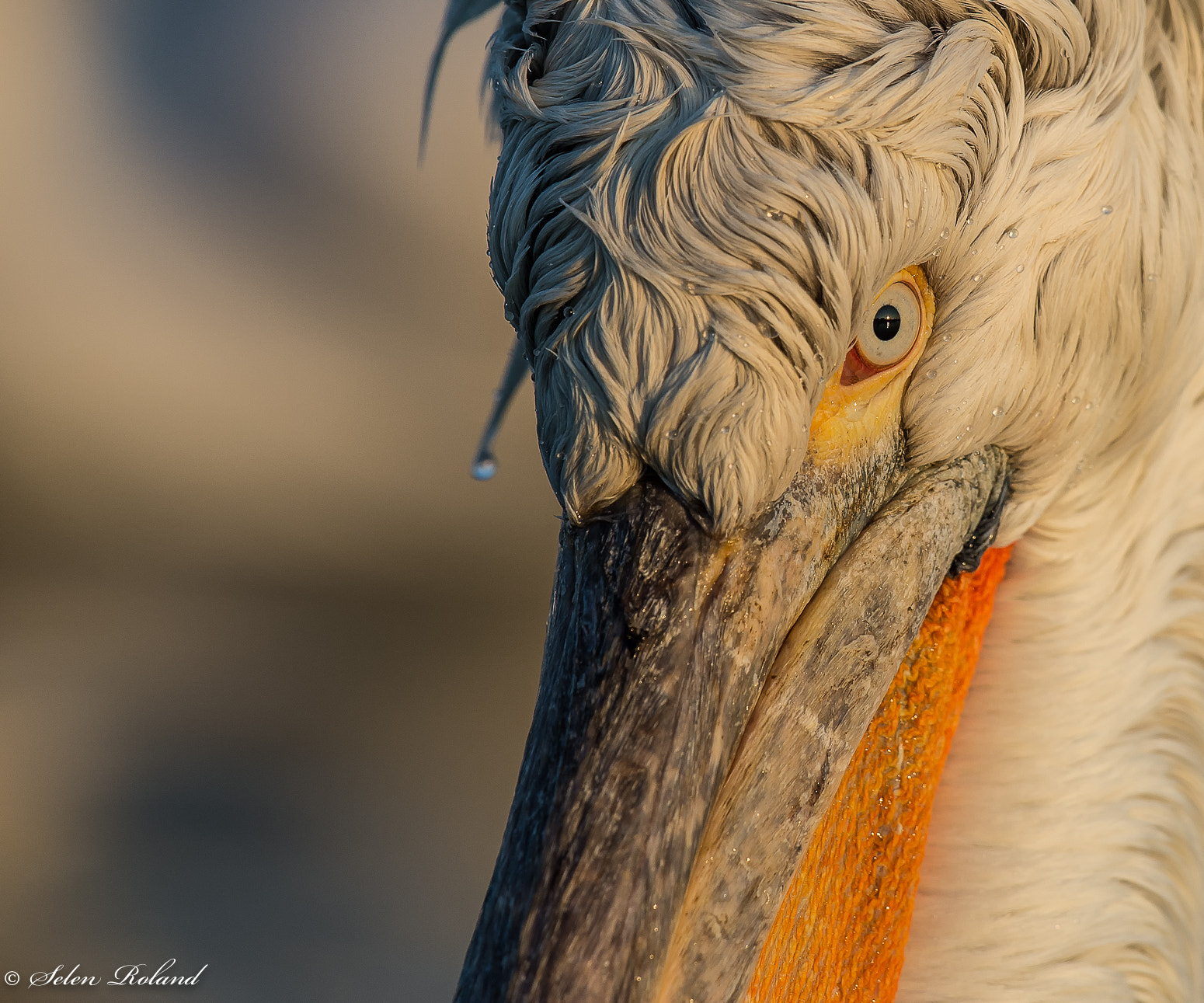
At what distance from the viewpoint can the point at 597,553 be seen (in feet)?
2.74

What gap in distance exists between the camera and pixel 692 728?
799 millimetres

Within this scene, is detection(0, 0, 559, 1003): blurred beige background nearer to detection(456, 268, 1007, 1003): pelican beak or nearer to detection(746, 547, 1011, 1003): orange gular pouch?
detection(746, 547, 1011, 1003): orange gular pouch

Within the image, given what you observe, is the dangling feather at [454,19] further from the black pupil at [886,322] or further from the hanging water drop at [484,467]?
the black pupil at [886,322]

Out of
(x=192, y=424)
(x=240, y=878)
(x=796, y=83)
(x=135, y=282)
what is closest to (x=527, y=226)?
(x=796, y=83)

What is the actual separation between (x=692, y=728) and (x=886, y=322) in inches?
15.4

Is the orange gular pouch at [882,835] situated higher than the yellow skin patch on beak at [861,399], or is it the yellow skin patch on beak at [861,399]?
the yellow skin patch on beak at [861,399]

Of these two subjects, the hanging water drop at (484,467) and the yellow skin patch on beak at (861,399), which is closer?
the yellow skin patch on beak at (861,399)

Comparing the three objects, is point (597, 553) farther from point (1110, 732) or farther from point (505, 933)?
point (1110, 732)

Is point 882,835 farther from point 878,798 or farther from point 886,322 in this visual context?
point 886,322

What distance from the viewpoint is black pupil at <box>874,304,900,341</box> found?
89cm

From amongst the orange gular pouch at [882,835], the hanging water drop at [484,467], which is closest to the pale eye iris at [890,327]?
the orange gular pouch at [882,835]

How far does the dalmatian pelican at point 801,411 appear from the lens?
79 centimetres

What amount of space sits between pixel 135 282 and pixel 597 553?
5.60 m

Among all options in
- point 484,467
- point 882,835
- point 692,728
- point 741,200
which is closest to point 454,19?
point 484,467
